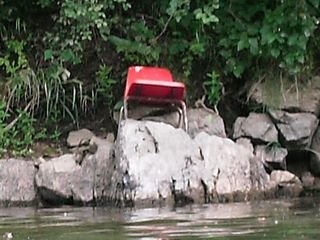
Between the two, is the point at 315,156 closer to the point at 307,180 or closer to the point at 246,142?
the point at 307,180

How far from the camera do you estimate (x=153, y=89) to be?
900 cm

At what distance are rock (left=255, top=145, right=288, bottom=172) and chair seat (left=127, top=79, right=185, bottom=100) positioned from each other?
3.19 ft

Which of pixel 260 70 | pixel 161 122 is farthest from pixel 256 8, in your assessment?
pixel 161 122

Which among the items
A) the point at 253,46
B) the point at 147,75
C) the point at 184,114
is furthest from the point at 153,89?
the point at 253,46

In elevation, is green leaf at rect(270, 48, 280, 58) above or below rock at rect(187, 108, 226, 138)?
above

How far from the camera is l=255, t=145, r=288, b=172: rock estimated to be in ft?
29.1

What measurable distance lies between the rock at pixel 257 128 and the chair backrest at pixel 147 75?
86 centimetres

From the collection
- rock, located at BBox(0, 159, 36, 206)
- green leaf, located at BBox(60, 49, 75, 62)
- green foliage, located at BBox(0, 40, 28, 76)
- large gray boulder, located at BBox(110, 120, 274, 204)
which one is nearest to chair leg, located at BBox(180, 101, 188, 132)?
large gray boulder, located at BBox(110, 120, 274, 204)

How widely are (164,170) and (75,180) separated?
881 mm

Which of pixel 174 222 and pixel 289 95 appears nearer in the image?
pixel 174 222

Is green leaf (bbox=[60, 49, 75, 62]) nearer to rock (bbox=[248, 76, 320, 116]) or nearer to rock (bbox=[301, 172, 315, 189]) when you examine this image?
rock (bbox=[248, 76, 320, 116])

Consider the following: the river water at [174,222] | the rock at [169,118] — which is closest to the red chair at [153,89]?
the rock at [169,118]

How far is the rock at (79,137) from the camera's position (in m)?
9.30

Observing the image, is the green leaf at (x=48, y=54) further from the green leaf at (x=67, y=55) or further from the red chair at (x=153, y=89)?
the red chair at (x=153, y=89)
